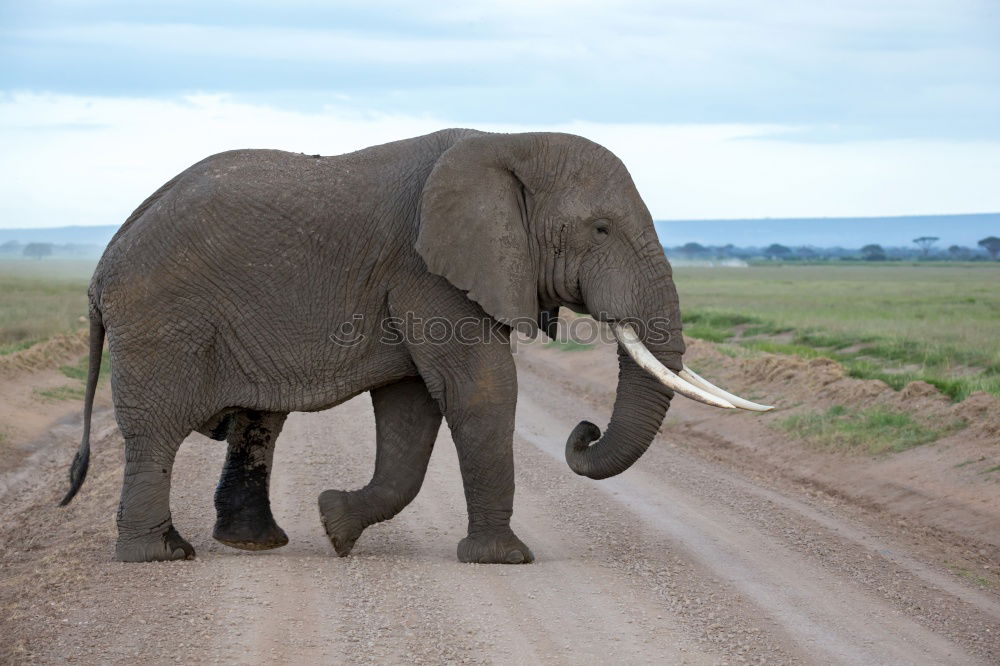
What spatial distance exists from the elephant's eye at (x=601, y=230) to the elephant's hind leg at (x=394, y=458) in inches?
67.7

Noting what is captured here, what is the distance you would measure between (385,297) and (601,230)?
61.2 inches

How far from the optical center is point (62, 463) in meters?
13.7

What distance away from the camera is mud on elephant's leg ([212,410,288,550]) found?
372 inches

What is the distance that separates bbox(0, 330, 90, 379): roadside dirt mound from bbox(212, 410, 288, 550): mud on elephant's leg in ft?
31.9

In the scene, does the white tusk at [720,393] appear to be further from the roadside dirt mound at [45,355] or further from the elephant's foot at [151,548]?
the roadside dirt mound at [45,355]

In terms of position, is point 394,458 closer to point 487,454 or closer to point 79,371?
point 487,454

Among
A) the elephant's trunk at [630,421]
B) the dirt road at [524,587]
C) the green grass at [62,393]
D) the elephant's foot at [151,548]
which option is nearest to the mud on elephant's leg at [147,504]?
the elephant's foot at [151,548]

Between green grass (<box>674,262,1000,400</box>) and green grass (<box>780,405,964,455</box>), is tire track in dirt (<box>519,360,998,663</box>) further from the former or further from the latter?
green grass (<box>674,262,1000,400</box>)

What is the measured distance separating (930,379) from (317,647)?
10.5 meters

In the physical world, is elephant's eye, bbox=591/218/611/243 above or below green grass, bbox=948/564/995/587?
above

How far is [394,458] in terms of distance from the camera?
9.27 metres

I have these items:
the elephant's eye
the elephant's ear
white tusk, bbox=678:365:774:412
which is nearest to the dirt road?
white tusk, bbox=678:365:774:412

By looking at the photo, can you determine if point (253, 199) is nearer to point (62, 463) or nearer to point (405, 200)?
point (405, 200)

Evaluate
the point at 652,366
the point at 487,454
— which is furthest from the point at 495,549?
the point at 652,366
